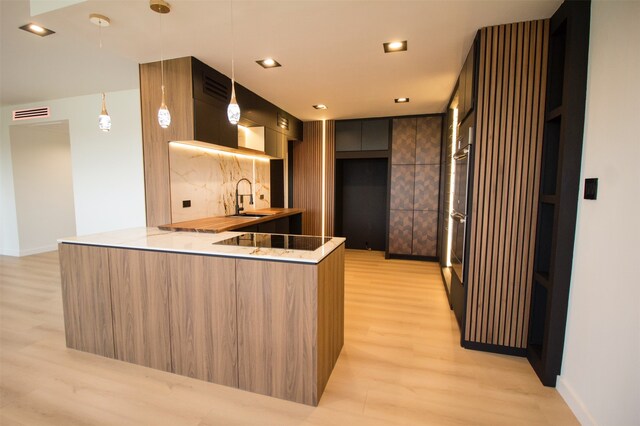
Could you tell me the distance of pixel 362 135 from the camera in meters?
5.37

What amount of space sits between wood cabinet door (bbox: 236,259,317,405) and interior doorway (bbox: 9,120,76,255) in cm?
534

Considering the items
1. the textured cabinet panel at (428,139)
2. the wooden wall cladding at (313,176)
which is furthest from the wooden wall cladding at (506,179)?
the wooden wall cladding at (313,176)

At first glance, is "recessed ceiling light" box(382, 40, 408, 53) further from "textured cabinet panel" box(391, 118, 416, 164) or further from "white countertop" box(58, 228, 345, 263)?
"textured cabinet panel" box(391, 118, 416, 164)

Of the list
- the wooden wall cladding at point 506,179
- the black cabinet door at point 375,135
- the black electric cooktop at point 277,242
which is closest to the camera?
the black electric cooktop at point 277,242

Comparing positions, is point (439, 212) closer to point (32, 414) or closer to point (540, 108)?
point (540, 108)

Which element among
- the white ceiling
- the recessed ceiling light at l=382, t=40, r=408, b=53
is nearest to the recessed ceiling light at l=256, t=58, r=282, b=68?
the white ceiling

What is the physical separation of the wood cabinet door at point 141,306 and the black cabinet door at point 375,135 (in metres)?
4.23

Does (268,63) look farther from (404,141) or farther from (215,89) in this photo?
(404,141)

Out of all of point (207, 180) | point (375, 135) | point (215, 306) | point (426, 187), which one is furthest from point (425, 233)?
point (215, 306)

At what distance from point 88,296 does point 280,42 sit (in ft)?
8.65

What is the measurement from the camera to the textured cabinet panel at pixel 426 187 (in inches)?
199

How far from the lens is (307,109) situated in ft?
15.5

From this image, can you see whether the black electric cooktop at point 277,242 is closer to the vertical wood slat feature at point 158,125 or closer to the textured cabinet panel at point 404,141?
the vertical wood slat feature at point 158,125

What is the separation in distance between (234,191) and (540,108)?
3647mm
